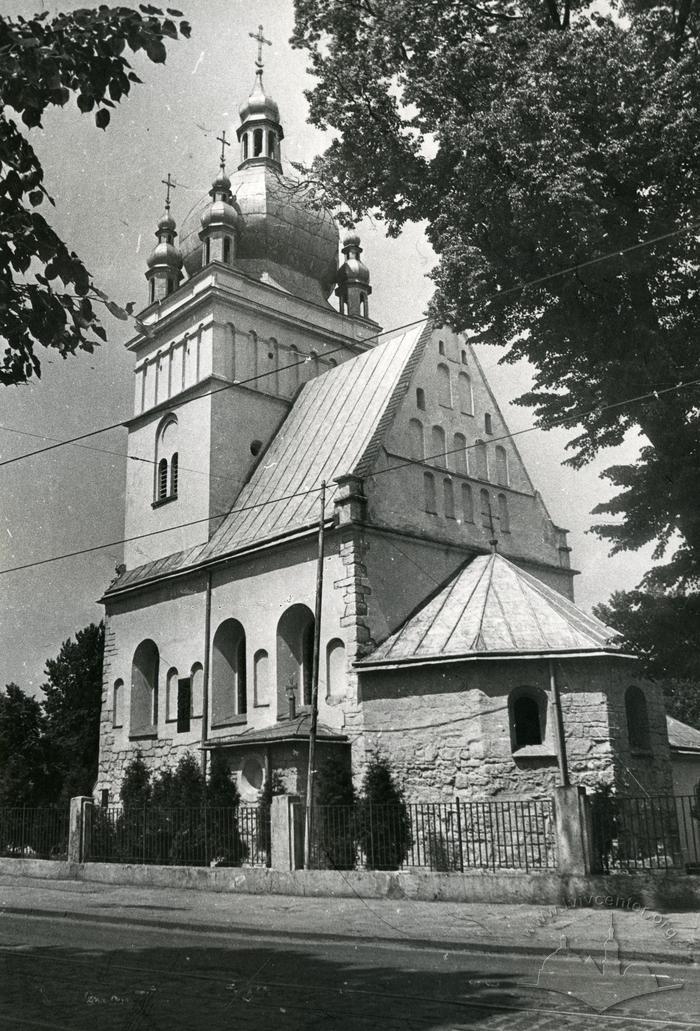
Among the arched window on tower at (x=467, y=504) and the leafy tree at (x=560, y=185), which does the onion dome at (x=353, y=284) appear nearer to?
the arched window on tower at (x=467, y=504)

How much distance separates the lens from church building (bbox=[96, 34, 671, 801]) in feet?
65.1

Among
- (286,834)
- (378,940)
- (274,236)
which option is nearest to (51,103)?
(378,940)

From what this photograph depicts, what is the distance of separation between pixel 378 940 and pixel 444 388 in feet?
57.3

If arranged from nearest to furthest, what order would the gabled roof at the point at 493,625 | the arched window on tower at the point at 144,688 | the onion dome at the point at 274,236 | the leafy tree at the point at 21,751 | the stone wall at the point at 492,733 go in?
the stone wall at the point at 492,733 < the gabled roof at the point at 493,625 < the arched window on tower at the point at 144,688 < the leafy tree at the point at 21,751 < the onion dome at the point at 274,236

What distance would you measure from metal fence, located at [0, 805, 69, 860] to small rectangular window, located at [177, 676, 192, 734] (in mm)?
4255

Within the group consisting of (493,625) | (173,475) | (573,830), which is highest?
(173,475)

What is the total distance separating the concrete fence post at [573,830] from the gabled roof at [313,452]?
10.4 meters

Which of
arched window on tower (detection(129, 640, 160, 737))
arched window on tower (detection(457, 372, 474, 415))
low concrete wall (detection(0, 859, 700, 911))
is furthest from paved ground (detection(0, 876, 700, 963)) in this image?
arched window on tower (detection(457, 372, 474, 415))

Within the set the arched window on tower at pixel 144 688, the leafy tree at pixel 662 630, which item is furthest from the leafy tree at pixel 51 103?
the arched window on tower at pixel 144 688

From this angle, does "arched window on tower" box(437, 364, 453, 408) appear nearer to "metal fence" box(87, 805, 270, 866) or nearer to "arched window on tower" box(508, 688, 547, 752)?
"arched window on tower" box(508, 688, 547, 752)

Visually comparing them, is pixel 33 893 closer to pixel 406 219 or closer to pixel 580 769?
pixel 580 769

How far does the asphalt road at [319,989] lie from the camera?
6488mm

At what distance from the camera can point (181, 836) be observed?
1986cm

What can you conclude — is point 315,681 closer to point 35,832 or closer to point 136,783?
point 136,783
